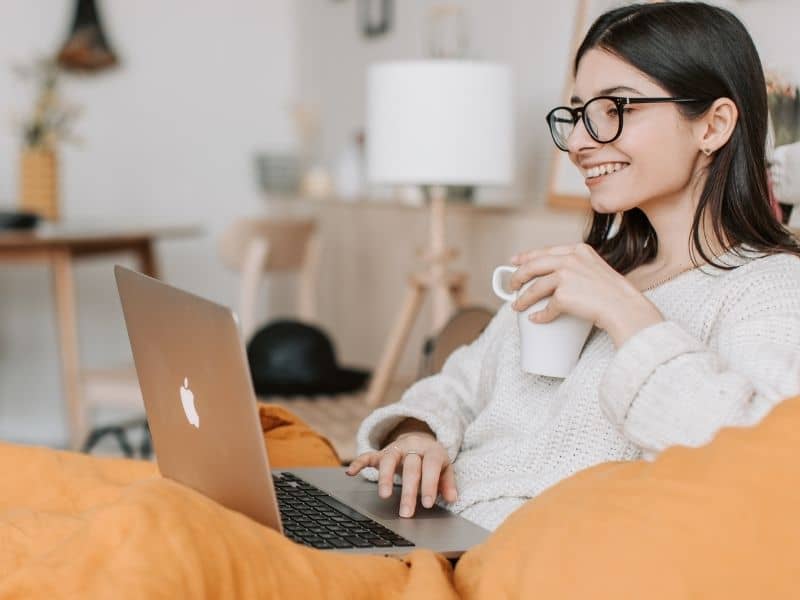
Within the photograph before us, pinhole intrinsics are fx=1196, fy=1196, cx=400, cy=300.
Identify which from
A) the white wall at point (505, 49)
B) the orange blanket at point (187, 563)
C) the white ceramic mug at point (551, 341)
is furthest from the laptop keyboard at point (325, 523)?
the white wall at point (505, 49)

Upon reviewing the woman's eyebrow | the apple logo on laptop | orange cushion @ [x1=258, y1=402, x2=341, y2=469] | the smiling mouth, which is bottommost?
orange cushion @ [x1=258, y1=402, x2=341, y2=469]

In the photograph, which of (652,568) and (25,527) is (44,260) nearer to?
(25,527)

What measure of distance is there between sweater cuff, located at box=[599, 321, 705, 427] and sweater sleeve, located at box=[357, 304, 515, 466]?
1.17 ft

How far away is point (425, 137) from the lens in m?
2.54

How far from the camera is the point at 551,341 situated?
4.19ft

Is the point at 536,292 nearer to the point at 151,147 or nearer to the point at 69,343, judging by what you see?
the point at 69,343

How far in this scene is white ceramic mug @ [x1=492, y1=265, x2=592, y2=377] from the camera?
127cm

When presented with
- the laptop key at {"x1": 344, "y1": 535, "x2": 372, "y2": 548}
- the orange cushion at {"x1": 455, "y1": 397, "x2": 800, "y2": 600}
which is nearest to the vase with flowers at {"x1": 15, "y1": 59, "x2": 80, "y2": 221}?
the laptop key at {"x1": 344, "y1": 535, "x2": 372, "y2": 548}

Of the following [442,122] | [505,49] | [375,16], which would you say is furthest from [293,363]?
[375,16]

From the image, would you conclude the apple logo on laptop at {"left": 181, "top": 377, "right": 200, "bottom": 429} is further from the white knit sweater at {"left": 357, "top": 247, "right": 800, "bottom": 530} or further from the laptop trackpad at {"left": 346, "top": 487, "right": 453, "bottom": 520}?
the white knit sweater at {"left": 357, "top": 247, "right": 800, "bottom": 530}

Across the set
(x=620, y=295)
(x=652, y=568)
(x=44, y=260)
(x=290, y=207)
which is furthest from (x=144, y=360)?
(x=290, y=207)

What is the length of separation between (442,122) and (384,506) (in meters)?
1.34

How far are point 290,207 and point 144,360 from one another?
3527mm

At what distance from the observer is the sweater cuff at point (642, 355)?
1.10 metres
